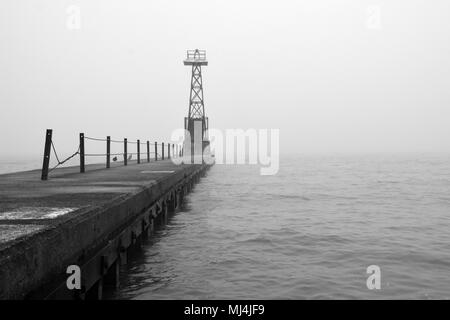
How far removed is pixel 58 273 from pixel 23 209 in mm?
2028

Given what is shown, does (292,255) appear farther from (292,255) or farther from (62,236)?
(62,236)

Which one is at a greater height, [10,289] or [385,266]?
[10,289]

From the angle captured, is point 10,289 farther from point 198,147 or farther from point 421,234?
point 198,147

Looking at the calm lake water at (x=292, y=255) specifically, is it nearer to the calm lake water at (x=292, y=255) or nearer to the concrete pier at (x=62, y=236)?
the calm lake water at (x=292, y=255)

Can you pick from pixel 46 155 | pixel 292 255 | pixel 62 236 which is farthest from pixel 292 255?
pixel 46 155

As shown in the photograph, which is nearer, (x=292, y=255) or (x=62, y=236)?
(x=62, y=236)

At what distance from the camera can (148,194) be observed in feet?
29.6

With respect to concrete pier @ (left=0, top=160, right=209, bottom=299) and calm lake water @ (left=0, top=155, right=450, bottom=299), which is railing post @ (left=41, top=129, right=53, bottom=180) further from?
calm lake water @ (left=0, top=155, right=450, bottom=299)

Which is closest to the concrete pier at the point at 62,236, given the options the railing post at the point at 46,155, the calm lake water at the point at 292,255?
the calm lake water at the point at 292,255
